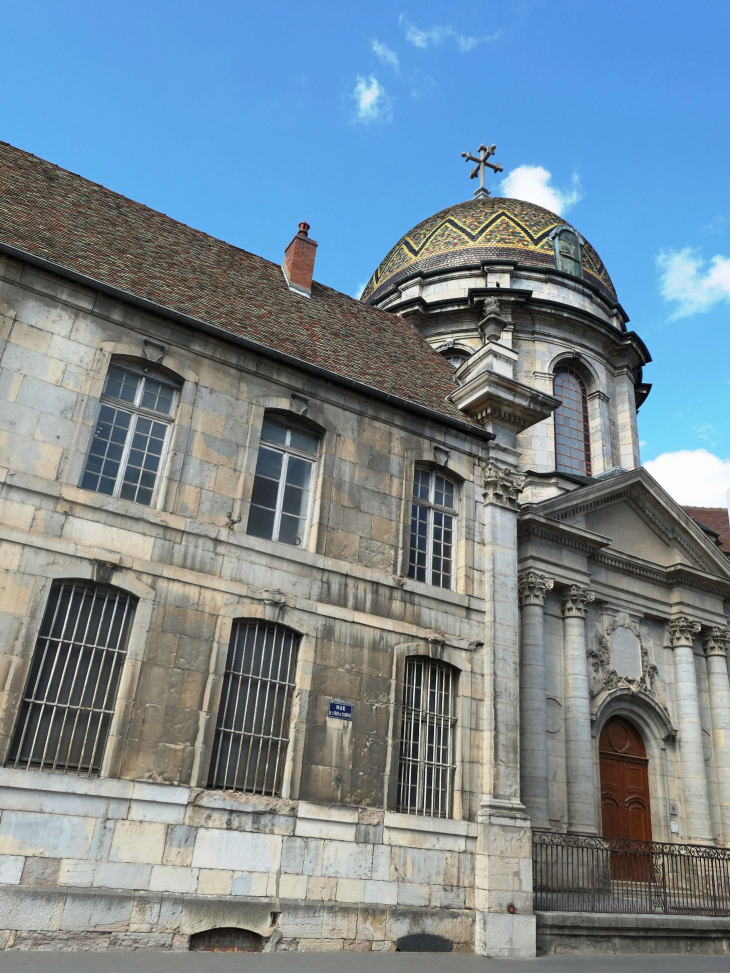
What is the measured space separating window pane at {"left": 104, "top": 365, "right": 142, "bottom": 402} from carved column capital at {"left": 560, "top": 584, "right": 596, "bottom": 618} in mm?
8957

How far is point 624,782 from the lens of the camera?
15000 millimetres

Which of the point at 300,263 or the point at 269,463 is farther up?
the point at 300,263

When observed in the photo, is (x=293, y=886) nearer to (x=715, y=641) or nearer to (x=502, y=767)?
(x=502, y=767)

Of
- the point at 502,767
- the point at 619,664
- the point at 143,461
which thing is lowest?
the point at 502,767

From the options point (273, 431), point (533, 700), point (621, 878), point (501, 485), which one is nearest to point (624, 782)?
point (621, 878)

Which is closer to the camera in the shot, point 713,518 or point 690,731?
point 690,731

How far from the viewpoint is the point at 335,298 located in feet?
51.7

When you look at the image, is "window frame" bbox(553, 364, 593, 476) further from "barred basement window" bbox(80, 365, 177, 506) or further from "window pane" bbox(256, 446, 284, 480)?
"barred basement window" bbox(80, 365, 177, 506)

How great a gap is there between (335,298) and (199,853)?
418 inches

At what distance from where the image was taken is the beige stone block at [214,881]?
341 inches

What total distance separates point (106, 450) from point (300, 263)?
265 inches

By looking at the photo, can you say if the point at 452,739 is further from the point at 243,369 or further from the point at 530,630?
the point at 243,369

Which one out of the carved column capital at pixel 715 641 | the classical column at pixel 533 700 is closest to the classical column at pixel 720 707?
the carved column capital at pixel 715 641

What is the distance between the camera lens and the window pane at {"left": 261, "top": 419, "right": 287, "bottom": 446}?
440 inches
